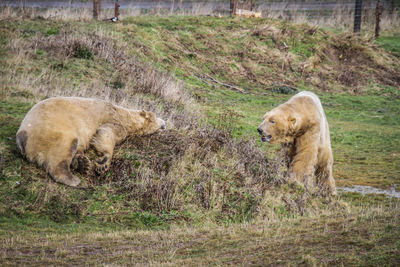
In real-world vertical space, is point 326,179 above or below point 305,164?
below

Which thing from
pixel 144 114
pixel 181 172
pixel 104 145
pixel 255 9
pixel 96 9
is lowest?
pixel 181 172

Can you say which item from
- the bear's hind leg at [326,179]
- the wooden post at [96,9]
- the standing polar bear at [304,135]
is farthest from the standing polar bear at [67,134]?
the wooden post at [96,9]

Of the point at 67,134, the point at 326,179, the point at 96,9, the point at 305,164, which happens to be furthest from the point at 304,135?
the point at 96,9

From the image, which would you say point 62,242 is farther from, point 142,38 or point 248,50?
point 248,50

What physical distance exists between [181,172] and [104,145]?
170 cm

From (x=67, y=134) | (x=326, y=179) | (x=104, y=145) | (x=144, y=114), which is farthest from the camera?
(x=326, y=179)

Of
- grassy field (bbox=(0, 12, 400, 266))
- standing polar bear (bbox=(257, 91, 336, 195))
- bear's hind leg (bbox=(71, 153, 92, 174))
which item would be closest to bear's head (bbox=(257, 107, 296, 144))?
standing polar bear (bbox=(257, 91, 336, 195))

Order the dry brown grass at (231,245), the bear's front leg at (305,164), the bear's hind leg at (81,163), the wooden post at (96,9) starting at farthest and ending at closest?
the wooden post at (96,9) → the bear's front leg at (305,164) → the bear's hind leg at (81,163) → the dry brown grass at (231,245)

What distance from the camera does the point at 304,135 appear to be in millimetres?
11453

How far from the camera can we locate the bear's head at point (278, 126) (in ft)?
36.9

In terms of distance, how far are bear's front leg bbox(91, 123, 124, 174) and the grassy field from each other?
0.26m

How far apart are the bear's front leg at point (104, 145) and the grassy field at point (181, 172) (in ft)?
0.86

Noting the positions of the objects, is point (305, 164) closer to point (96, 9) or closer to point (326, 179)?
point (326, 179)

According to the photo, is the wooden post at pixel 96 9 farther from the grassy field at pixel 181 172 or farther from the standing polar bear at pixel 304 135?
the standing polar bear at pixel 304 135
